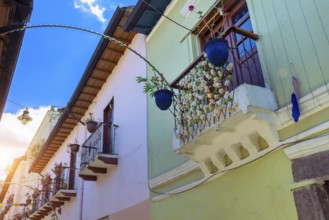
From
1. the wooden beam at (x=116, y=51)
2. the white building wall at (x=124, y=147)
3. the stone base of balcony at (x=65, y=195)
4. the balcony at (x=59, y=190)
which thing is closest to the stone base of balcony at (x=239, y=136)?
the white building wall at (x=124, y=147)

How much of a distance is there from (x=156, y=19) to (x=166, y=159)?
11.6ft

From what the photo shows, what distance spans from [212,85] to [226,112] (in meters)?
0.59

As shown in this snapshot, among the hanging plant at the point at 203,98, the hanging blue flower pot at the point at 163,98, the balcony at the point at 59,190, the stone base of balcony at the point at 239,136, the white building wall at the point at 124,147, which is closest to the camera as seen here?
the stone base of balcony at the point at 239,136

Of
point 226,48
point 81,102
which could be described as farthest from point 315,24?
point 81,102

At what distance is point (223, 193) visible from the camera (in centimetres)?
504

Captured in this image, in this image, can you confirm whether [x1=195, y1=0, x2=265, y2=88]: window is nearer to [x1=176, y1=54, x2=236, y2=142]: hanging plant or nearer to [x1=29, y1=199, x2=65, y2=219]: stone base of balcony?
[x1=176, y1=54, x2=236, y2=142]: hanging plant

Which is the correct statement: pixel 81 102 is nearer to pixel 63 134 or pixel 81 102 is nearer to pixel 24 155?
pixel 63 134

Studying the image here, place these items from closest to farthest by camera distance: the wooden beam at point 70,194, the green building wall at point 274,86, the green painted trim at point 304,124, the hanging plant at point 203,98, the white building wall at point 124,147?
the green painted trim at point 304,124, the green building wall at point 274,86, the hanging plant at point 203,98, the white building wall at point 124,147, the wooden beam at point 70,194

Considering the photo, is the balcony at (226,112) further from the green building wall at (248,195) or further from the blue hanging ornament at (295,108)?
the blue hanging ornament at (295,108)

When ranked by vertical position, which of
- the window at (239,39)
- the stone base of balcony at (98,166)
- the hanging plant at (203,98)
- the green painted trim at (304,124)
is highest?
the window at (239,39)

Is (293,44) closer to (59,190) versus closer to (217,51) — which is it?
(217,51)

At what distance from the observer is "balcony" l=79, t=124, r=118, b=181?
9.06 m

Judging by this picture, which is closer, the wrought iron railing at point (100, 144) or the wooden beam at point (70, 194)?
the wrought iron railing at point (100, 144)

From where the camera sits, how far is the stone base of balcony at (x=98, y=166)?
898 cm
